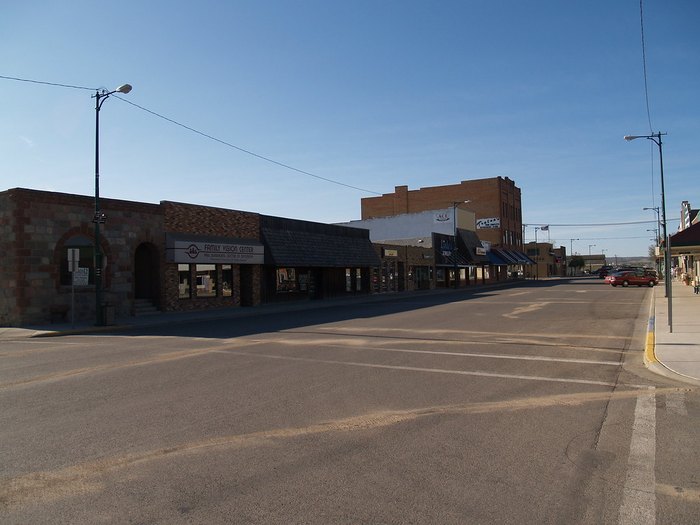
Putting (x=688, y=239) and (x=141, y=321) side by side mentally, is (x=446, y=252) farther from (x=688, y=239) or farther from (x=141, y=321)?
(x=141, y=321)

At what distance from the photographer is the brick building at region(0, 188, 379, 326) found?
20469 millimetres

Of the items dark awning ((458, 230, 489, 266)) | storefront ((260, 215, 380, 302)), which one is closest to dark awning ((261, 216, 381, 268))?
storefront ((260, 215, 380, 302))

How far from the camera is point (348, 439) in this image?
5832 millimetres

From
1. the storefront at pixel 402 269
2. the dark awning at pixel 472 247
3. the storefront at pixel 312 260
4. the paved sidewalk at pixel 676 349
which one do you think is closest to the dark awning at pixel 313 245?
the storefront at pixel 312 260

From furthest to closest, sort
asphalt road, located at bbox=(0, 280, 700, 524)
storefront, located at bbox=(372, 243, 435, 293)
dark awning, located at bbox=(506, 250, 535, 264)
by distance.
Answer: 1. dark awning, located at bbox=(506, 250, 535, 264)
2. storefront, located at bbox=(372, 243, 435, 293)
3. asphalt road, located at bbox=(0, 280, 700, 524)

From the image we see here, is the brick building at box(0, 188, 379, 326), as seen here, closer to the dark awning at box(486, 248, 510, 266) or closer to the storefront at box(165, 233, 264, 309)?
the storefront at box(165, 233, 264, 309)

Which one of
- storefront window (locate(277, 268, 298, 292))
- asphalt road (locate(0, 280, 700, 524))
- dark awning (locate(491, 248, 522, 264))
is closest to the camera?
asphalt road (locate(0, 280, 700, 524))

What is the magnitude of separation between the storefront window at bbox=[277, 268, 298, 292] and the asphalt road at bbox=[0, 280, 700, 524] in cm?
2097

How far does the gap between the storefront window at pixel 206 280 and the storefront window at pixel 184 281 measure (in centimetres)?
54

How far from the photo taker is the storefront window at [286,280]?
33188mm

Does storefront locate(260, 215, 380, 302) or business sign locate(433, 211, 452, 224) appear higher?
business sign locate(433, 211, 452, 224)

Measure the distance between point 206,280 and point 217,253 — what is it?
5.39 ft

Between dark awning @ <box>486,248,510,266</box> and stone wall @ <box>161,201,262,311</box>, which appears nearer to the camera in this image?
stone wall @ <box>161,201,262,311</box>

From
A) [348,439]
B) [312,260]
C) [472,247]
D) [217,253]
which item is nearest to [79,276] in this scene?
[217,253]
